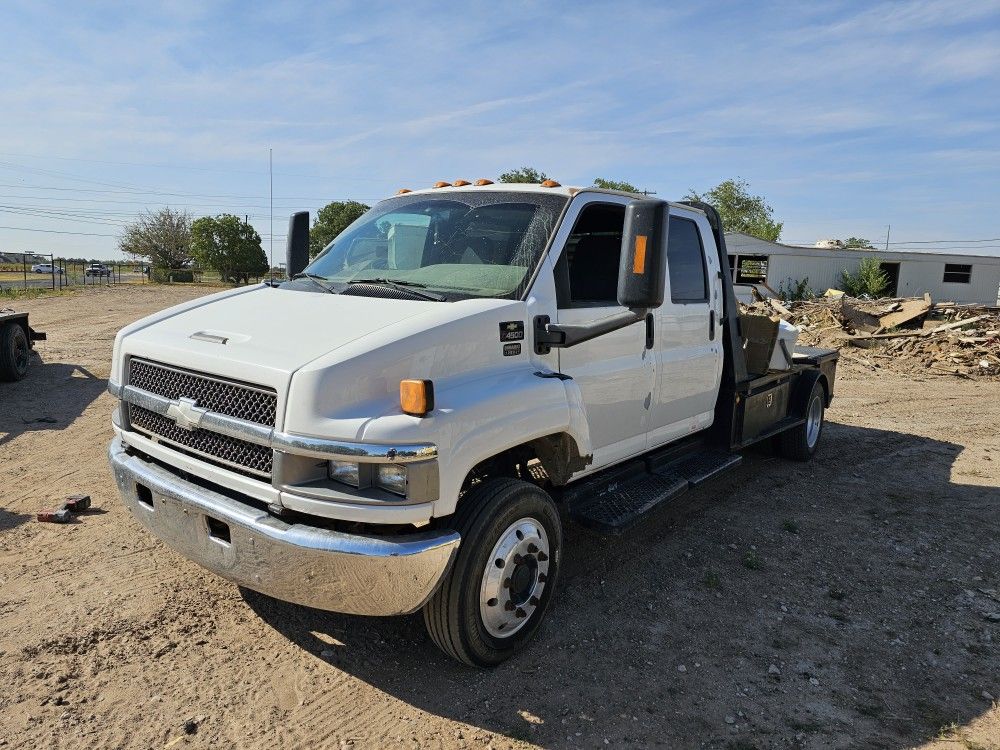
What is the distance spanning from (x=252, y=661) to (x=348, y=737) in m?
0.75

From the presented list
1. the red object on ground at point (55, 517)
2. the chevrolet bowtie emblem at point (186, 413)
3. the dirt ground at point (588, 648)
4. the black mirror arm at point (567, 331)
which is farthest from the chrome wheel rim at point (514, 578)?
the red object on ground at point (55, 517)

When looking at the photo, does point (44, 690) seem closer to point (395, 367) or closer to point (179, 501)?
point (179, 501)

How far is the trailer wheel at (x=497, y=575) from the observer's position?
120 inches

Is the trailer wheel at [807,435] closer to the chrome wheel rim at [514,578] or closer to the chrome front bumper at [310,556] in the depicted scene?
the chrome wheel rim at [514,578]

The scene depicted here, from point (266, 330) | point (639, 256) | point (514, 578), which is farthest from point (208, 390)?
point (639, 256)

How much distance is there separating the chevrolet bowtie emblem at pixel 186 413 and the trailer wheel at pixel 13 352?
7.90 m

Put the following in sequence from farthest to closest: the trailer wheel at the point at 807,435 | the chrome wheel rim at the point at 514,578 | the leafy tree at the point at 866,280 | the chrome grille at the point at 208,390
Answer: the leafy tree at the point at 866,280
the trailer wheel at the point at 807,435
the chrome wheel rim at the point at 514,578
the chrome grille at the point at 208,390

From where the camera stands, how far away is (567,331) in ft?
11.5

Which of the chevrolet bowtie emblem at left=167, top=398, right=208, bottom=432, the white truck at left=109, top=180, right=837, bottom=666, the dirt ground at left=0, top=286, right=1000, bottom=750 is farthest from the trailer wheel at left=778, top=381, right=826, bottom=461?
the chevrolet bowtie emblem at left=167, top=398, right=208, bottom=432

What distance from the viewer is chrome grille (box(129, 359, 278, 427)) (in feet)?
9.43

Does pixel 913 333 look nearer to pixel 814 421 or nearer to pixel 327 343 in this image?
pixel 814 421

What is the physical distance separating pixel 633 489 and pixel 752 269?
33.9 m

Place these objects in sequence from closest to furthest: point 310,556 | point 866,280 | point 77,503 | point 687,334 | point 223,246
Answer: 1. point 310,556
2. point 687,334
3. point 77,503
4. point 866,280
5. point 223,246

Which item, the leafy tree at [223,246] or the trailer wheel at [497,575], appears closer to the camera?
the trailer wheel at [497,575]
